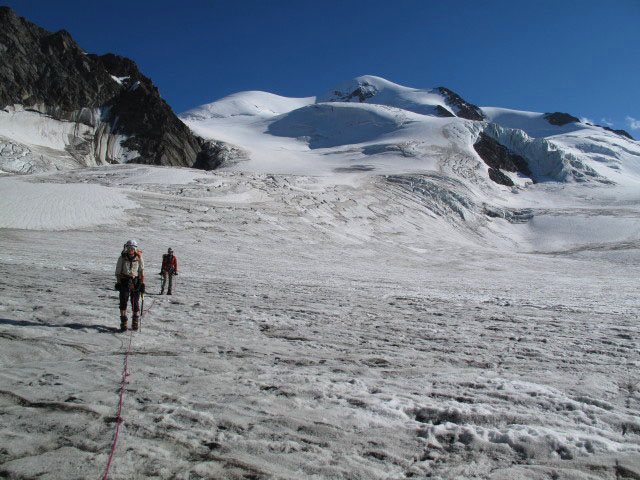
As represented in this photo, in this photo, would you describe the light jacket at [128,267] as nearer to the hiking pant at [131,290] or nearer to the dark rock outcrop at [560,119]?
the hiking pant at [131,290]

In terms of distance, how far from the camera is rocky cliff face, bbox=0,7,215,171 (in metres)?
75.1

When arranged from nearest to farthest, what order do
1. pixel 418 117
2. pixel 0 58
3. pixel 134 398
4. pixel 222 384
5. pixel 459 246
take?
pixel 134 398 → pixel 222 384 → pixel 459 246 → pixel 0 58 → pixel 418 117

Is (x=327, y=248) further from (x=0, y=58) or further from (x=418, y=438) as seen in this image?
(x=0, y=58)

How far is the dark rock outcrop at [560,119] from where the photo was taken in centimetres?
16225

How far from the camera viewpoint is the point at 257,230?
30.0m

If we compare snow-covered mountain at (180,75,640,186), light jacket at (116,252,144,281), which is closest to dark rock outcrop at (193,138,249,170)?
snow-covered mountain at (180,75,640,186)

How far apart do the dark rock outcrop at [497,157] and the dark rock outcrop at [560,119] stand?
288ft

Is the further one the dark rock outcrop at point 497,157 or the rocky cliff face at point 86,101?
the dark rock outcrop at point 497,157

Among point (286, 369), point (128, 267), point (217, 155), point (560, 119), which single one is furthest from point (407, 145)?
Answer: point (560, 119)

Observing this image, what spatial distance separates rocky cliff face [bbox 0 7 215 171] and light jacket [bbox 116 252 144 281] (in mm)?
75906

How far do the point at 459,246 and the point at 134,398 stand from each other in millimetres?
39066

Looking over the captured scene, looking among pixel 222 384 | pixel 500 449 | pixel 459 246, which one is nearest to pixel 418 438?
pixel 500 449

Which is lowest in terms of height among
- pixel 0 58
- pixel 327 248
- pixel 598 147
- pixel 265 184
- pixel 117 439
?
pixel 117 439

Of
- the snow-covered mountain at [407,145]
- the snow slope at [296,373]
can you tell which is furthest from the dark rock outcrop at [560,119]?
the snow slope at [296,373]
